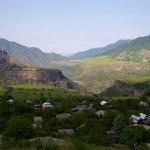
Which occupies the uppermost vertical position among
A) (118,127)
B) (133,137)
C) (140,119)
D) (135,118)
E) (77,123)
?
(133,137)

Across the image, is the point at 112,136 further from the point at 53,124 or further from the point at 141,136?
the point at 53,124

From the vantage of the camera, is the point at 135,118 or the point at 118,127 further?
the point at 135,118

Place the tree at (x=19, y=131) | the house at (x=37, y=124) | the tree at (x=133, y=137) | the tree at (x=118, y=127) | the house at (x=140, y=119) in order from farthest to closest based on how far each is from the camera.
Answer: the house at (x=140, y=119), the house at (x=37, y=124), the tree at (x=118, y=127), the tree at (x=133, y=137), the tree at (x=19, y=131)

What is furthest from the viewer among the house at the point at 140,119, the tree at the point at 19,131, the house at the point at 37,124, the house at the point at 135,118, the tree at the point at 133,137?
the house at the point at 140,119

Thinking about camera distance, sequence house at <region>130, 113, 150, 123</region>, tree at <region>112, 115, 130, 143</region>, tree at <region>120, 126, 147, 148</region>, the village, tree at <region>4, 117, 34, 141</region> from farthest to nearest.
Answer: house at <region>130, 113, 150, 123</region>, tree at <region>112, 115, 130, 143</region>, the village, tree at <region>120, 126, 147, 148</region>, tree at <region>4, 117, 34, 141</region>

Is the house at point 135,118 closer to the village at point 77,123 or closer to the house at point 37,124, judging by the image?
the village at point 77,123

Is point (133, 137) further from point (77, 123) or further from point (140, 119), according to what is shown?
point (140, 119)

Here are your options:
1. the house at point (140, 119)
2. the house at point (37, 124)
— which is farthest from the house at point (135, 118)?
the house at point (37, 124)

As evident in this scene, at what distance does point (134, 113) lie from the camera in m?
97.4

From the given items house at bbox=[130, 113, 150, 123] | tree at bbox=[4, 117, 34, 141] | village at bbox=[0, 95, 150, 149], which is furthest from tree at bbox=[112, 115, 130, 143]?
tree at bbox=[4, 117, 34, 141]

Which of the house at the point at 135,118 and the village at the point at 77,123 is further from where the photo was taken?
the house at the point at 135,118

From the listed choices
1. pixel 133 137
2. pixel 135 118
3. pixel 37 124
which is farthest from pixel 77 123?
pixel 133 137

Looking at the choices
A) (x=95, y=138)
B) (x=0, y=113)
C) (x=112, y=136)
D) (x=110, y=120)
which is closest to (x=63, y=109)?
(x=0, y=113)

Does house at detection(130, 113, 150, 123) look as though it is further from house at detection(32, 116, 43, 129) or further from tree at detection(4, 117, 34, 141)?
tree at detection(4, 117, 34, 141)
